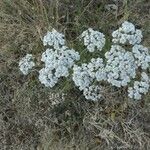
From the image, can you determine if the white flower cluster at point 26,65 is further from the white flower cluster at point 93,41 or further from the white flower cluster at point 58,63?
the white flower cluster at point 93,41

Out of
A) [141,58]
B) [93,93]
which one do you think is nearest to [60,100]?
[93,93]

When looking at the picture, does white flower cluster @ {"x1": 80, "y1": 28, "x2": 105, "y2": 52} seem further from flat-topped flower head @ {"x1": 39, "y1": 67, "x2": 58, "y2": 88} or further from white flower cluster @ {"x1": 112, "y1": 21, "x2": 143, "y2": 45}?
flat-topped flower head @ {"x1": 39, "y1": 67, "x2": 58, "y2": 88}

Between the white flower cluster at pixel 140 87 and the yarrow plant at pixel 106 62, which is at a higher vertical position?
the yarrow plant at pixel 106 62

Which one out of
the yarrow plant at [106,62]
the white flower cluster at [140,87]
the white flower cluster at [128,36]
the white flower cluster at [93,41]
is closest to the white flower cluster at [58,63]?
the yarrow plant at [106,62]

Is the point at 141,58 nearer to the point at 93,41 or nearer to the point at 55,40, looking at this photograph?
the point at 93,41

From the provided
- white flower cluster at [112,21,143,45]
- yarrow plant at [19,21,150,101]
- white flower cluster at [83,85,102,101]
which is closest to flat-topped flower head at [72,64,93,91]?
yarrow plant at [19,21,150,101]

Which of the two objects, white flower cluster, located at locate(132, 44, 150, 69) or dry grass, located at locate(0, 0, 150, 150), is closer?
white flower cluster, located at locate(132, 44, 150, 69)

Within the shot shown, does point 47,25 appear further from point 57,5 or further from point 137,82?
point 137,82
